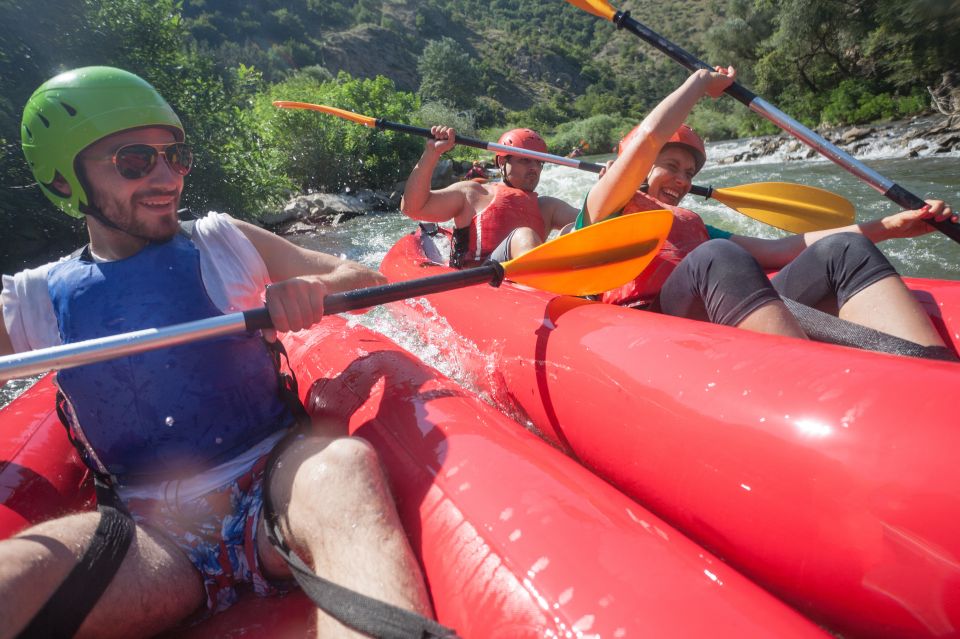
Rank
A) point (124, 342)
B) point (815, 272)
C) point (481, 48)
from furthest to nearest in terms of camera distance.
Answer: point (481, 48)
point (815, 272)
point (124, 342)

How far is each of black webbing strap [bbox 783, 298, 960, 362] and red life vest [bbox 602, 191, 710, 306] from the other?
0.51m

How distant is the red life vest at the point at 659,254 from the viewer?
223 cm

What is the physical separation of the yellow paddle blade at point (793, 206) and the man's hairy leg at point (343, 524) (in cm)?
265

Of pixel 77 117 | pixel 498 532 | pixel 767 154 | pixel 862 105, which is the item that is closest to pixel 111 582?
pixel 498 532

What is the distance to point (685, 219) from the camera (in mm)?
2439

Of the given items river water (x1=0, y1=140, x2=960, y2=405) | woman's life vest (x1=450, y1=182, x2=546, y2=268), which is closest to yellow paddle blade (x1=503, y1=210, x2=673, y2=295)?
river water (x1=0, y1=140, x2=960, y2=405)

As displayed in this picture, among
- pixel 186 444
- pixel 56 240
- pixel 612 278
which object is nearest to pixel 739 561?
pixel 612 278

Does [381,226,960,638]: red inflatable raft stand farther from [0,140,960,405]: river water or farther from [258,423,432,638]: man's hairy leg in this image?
[0,140,960,405]: river water

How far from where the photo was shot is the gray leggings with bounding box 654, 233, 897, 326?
1688 mm

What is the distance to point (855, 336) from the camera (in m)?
1.63

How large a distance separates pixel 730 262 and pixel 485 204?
2180 mm

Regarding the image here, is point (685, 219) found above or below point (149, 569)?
above

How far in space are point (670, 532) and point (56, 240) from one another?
9.71 m

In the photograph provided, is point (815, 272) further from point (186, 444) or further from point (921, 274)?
point (921, 274)
